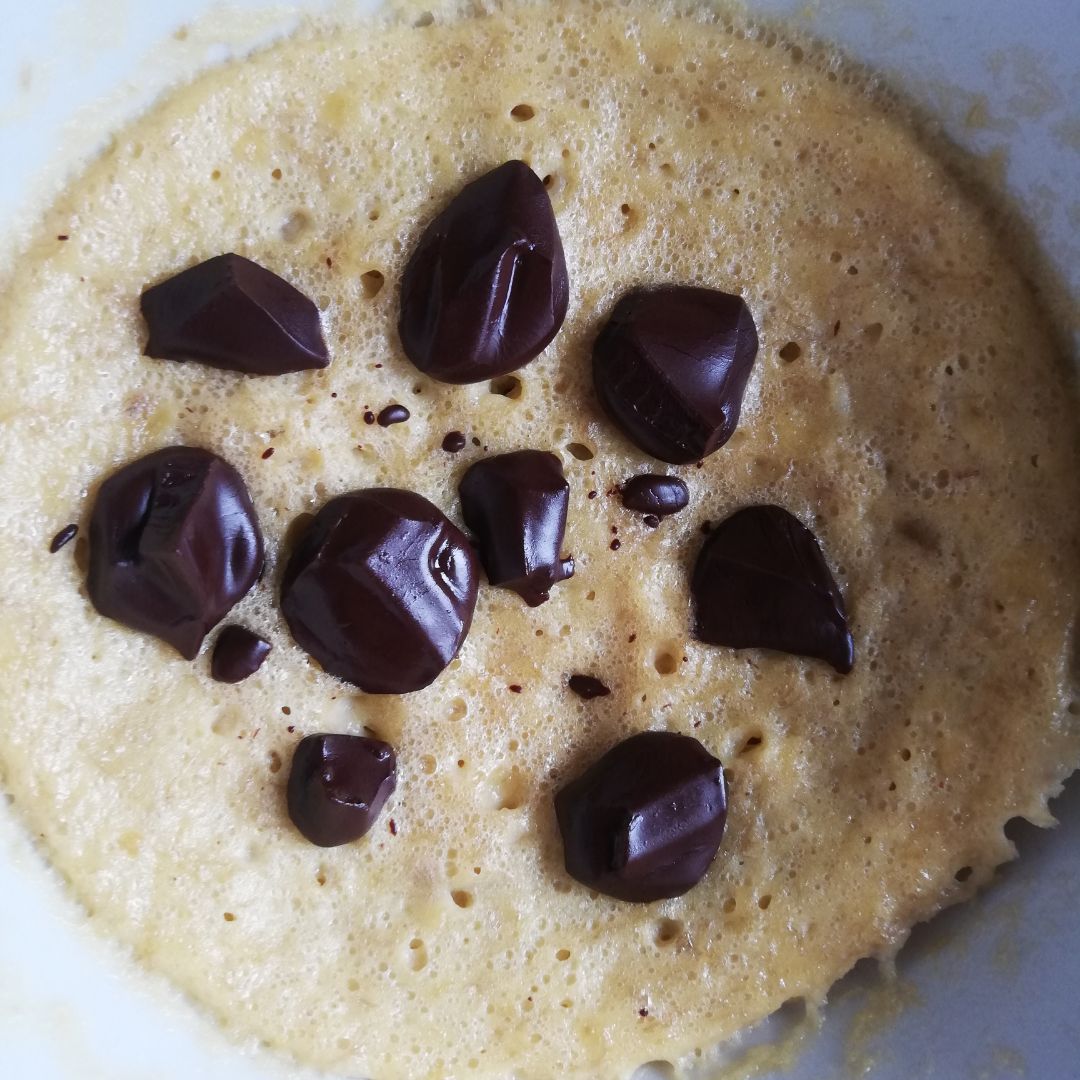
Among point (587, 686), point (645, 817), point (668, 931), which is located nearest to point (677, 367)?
point (587, 686)

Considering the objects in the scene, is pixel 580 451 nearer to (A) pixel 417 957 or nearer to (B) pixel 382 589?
(B) pixel 382 589

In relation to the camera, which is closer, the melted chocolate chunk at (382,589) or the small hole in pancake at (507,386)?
the melted chocolate chunk at (382,589)

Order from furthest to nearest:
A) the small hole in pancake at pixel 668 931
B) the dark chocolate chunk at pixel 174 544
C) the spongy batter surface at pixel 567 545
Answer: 1. the small hole in pancake at pixel 668 931
2. the spongy batter surface at pixel 567 545
3. the dark chocolate chunk at pixel 174 544

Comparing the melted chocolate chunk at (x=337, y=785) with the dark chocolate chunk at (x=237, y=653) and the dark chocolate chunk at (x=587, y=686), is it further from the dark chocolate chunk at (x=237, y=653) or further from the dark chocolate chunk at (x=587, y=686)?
the dark chocolate chunk at (x=587, y=686)

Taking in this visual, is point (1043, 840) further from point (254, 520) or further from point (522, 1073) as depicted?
point (254, 520)

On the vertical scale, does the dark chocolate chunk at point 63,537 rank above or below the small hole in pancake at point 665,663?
below

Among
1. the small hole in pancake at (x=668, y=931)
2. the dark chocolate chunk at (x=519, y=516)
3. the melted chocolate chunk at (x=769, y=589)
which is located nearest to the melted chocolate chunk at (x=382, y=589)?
the dark chocolate chunk at (x=519, y=516)

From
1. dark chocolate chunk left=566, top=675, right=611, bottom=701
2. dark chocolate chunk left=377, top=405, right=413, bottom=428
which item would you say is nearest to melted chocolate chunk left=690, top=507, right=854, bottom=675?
dark chocolate chunk left=566, top=675, right=611, bottom=701
